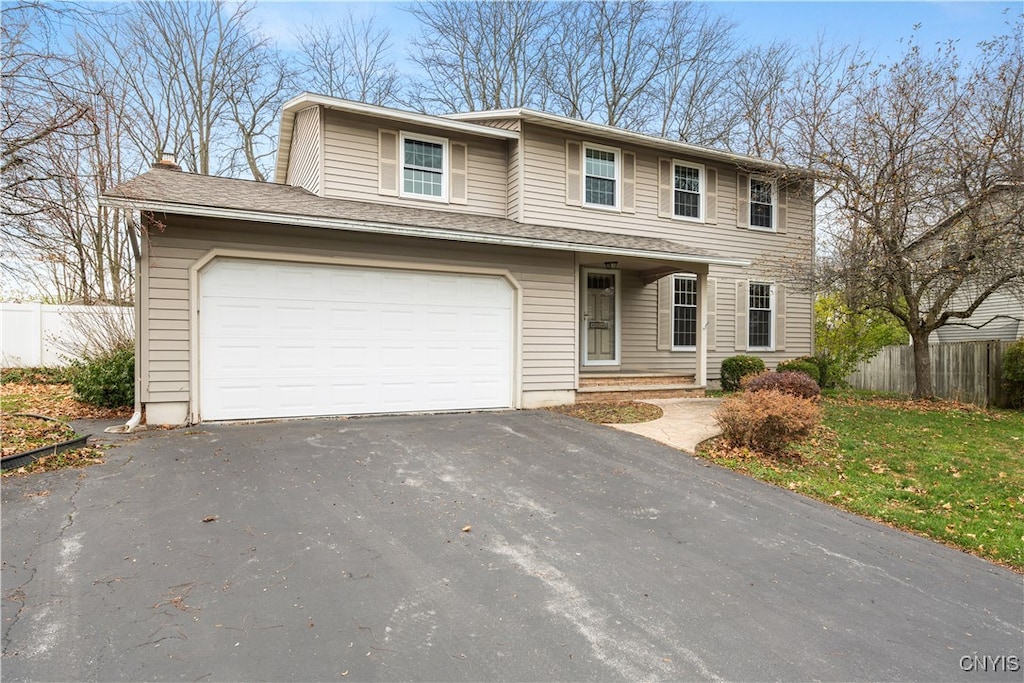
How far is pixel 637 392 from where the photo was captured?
37.1 feet

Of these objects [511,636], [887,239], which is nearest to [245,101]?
[887,239]

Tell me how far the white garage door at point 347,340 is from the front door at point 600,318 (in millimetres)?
3162

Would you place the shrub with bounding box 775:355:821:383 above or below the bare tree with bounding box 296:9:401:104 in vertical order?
below

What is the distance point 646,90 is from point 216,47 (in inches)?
662

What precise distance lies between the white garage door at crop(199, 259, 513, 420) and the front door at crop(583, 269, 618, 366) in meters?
3.16

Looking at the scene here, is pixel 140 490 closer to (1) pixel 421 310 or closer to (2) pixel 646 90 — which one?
(1) pixel 421 310

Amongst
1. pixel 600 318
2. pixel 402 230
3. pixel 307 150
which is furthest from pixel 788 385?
pixel 307 150

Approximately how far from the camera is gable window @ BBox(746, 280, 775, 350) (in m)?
14.3

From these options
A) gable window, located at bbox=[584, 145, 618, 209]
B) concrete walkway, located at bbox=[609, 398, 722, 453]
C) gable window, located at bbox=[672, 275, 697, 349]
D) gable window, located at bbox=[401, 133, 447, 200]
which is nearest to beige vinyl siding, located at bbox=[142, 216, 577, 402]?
concrete walkway, located at bbox=[609, 398, 722, 453]

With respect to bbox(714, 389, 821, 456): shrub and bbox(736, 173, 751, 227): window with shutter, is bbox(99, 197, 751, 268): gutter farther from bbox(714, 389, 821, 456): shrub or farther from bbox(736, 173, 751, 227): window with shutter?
bbox(714, 389, 821, 456): shrub

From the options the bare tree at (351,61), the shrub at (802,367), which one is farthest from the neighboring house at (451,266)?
the bare tree at (351,61)

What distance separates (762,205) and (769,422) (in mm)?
9533

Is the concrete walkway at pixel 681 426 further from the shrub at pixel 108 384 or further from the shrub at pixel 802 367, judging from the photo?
the shrub at pixel 108 384

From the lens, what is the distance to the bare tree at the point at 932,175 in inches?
382
